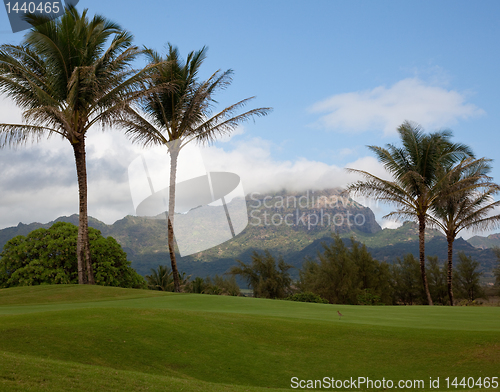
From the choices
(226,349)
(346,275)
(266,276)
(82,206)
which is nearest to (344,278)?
(346,275)

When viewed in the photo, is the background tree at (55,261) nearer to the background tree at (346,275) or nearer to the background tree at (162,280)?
the background tree at (162,280)

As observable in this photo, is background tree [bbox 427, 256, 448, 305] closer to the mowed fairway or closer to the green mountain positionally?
the mowed fairway

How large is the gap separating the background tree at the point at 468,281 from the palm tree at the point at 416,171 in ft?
83.3

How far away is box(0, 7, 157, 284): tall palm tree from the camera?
1814 cm

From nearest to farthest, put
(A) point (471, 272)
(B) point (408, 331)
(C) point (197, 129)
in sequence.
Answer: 1. (B) point (408, 331)
2. (C) point (197, 129)
3. (A) point (471, 272)

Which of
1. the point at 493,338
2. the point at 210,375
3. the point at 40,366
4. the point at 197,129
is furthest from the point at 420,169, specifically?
the point at 40,366

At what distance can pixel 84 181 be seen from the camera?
64.0 ft

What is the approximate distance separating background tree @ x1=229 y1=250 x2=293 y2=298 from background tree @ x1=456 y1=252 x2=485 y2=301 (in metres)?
22.1

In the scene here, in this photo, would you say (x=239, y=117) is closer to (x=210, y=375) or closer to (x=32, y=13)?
(x=32, y=13)

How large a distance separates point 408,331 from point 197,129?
18.3 metres

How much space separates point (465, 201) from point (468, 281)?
2500cm

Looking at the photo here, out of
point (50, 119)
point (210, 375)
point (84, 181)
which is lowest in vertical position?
point (210, 375)

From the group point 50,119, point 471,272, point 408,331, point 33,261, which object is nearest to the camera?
point 408,331

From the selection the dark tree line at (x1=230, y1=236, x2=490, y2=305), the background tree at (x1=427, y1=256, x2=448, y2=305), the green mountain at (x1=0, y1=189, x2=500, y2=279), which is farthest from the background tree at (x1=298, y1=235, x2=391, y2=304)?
the green mountain at (x1=0, y1=189, x2=500, y2=279)
